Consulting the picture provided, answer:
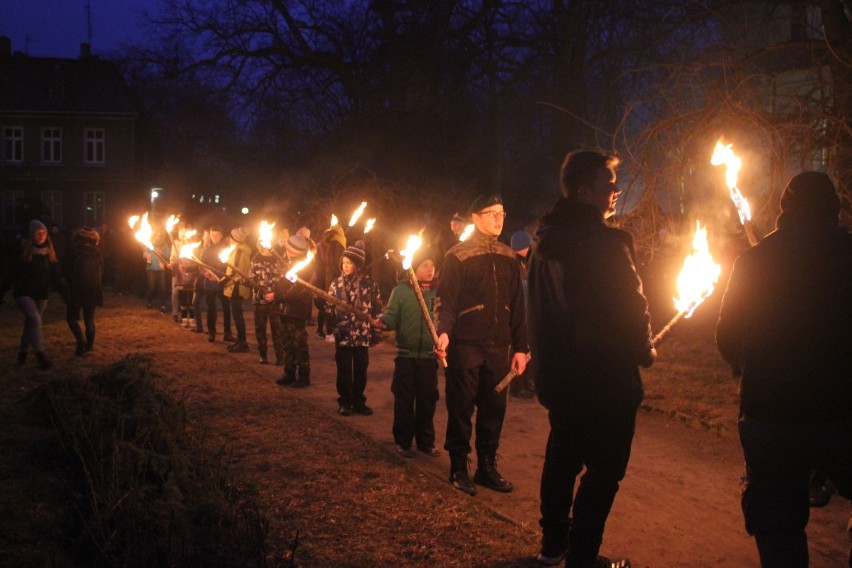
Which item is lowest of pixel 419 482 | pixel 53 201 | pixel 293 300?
pixel 419 482

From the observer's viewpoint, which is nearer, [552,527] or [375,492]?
[552,527]

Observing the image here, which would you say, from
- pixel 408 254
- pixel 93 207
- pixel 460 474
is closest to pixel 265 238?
pixel 408 254

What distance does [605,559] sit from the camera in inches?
167

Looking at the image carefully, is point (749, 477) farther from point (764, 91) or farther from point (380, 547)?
point (764, 91)

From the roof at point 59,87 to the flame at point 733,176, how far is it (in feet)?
140

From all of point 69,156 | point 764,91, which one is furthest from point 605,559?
point 69,156

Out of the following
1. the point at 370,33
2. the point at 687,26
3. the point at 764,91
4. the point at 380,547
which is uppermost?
the point at 370,33

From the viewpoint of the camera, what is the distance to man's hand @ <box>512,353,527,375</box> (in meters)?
5.58

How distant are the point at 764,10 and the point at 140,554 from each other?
33.3ft

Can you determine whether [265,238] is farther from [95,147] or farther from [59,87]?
[59,87]

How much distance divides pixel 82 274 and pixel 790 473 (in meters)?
10.5

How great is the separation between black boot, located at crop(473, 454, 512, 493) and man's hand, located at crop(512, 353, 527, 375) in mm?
757

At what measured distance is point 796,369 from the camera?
10.9 ft

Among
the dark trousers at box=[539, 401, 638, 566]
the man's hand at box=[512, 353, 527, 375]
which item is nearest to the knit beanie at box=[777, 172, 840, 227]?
the dark trousers at box=[539, 401, 638, 566]
